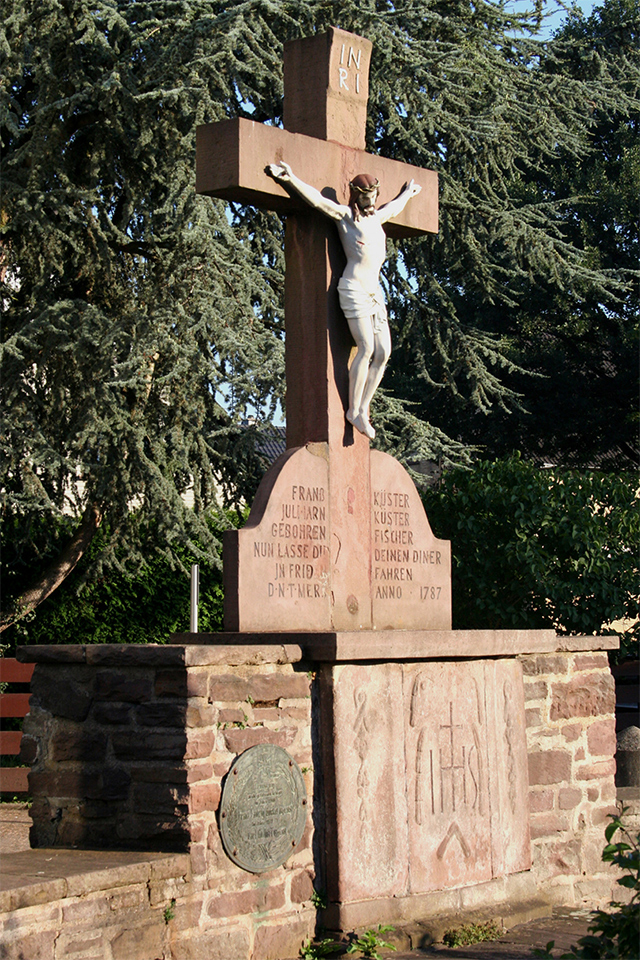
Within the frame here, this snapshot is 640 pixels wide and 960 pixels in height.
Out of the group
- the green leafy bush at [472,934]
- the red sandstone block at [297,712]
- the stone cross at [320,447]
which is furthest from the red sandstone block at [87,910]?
the green leafy bush at [472,934]

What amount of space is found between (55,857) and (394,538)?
95.0 inches

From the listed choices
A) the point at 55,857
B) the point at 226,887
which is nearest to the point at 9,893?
the point at 55,857

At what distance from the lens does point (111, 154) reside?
11.2 meters

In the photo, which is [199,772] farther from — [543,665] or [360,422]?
[543,665]

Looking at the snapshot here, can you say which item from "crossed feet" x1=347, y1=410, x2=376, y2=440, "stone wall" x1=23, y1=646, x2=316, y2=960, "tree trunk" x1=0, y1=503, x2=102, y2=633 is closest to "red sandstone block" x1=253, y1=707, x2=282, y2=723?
"stone wall" x1=23, y1=646, x2=316, y2=960

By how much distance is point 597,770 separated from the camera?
689 centimetres

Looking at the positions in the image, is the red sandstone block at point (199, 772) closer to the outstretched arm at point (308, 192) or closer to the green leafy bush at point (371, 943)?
the green leafy bush at point (371, 943)

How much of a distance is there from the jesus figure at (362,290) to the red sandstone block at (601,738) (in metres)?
2.13

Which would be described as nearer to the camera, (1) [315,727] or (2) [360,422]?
(1) [315,727]

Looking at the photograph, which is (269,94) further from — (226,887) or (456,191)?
(226,887)

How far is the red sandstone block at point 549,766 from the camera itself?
651 cm

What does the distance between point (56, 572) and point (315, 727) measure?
640 cm

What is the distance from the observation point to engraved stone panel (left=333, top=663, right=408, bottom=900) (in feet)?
17.7

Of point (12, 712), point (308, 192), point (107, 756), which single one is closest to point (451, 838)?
point (107, 756)
